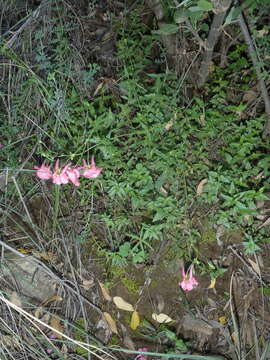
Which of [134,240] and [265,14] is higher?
[265,14]

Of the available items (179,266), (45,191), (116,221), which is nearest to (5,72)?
(45,191)

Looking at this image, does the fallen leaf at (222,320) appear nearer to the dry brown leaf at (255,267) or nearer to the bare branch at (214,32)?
the dry brown leaf at (255,267)

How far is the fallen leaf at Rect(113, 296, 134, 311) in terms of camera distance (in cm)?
203

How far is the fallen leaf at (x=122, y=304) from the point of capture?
2.03 meters

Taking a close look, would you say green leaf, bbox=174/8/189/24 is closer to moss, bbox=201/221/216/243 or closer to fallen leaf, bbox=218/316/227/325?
moss, bbox=201/221/216/243

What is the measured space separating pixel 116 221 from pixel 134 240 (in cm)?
14

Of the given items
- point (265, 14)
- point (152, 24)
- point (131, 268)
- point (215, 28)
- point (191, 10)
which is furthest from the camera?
point (152, 24)

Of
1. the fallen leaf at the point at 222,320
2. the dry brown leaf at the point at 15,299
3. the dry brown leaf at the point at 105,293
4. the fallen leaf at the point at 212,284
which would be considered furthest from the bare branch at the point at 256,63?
the dry brown leaf at the point at 15,299

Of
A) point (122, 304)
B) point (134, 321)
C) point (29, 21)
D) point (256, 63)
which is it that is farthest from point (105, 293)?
point (29, 21)

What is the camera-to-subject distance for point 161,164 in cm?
197

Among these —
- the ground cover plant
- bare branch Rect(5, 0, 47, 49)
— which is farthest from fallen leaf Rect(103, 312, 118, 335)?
bare branch Rect(5, 0, 47, 49)

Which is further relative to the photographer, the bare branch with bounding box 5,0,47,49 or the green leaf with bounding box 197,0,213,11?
the bare branch with bounding box 5,0,47,49

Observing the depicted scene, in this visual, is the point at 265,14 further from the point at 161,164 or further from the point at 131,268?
the point at 131,268

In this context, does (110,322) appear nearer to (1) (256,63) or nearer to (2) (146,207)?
(2) (146,207)
